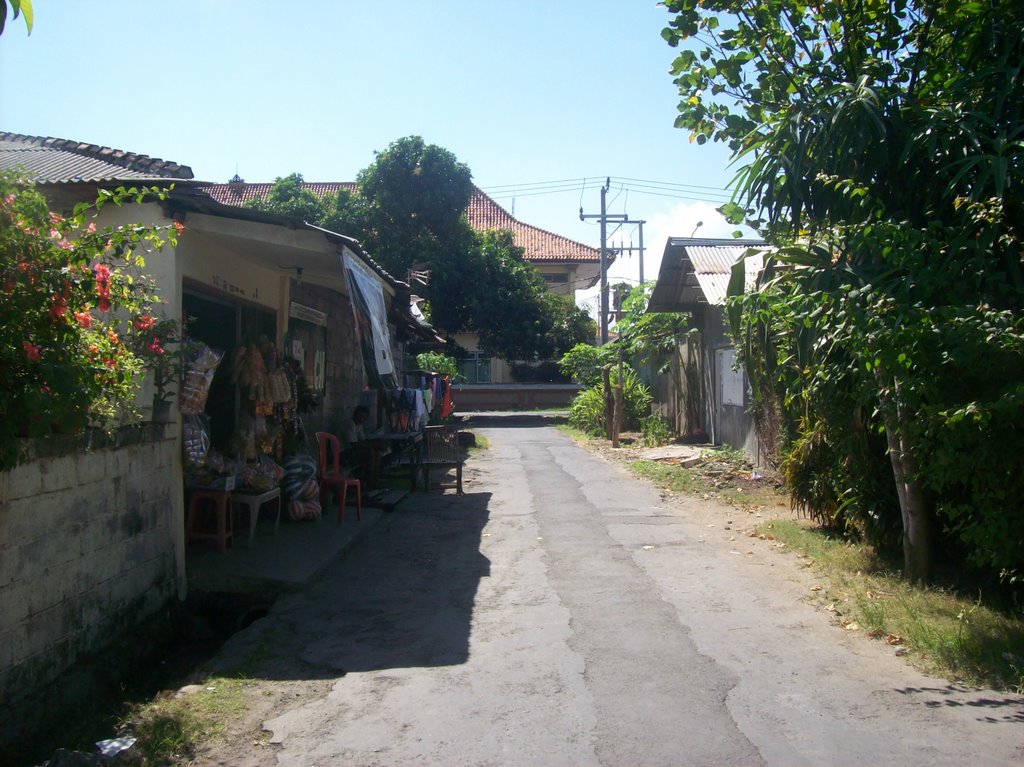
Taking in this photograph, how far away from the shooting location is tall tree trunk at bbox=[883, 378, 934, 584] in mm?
6887

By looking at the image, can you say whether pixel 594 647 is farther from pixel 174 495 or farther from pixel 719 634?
pixel 174 495

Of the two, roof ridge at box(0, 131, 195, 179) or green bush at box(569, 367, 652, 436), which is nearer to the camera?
roof ridge at box(0, 131, 195, 179)

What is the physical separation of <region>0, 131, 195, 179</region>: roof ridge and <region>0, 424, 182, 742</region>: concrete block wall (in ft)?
7.10

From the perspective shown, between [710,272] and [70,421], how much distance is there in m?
13.4

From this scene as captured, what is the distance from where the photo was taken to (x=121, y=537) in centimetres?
609

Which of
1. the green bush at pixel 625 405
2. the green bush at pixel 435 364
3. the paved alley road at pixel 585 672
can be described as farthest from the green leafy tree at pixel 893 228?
the green bush at pixel 435 364

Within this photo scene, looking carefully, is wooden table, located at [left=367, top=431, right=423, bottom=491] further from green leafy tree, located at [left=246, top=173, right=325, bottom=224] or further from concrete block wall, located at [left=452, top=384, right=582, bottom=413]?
concrete block wall, located at [left=452, top=384, right=582, bottom=413]

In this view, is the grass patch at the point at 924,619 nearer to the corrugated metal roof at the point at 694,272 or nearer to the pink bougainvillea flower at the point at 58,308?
the pink bougainvillea flower at the point at 58,308

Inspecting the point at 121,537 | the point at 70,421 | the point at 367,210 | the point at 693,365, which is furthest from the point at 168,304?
the point at 367,210

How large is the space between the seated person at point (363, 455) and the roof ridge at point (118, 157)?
18.7ft

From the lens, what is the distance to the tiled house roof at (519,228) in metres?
42.7

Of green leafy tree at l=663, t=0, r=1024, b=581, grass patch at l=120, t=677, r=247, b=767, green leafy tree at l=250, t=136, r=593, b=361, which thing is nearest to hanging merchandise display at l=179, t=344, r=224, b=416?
grass patch at l=120, t=677, r=247, b=767

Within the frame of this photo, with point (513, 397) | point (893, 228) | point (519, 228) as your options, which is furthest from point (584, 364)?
point (893, 228)

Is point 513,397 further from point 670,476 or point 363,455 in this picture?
point 363,455
